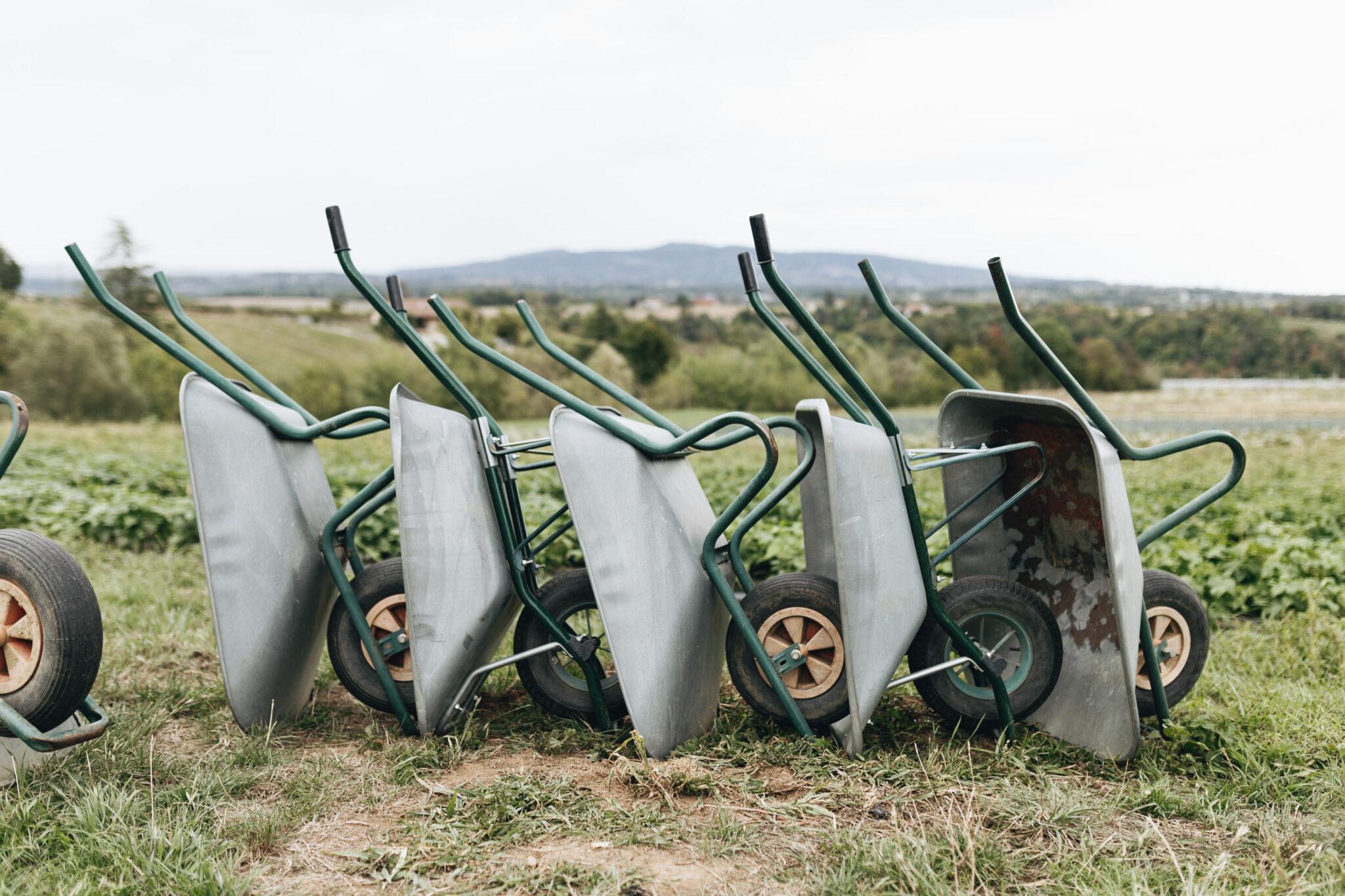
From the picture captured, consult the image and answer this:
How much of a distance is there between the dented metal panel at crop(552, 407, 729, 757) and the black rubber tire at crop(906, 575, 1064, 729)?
0.65m

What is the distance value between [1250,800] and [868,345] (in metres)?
13.4

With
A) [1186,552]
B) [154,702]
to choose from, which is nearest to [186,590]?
[154,702]

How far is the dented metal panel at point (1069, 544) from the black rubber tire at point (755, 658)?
681 millimetres

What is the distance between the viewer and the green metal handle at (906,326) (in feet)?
10.1

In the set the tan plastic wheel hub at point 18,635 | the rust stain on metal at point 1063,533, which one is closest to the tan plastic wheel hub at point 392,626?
the tan plastic wheel hub at point 18,635

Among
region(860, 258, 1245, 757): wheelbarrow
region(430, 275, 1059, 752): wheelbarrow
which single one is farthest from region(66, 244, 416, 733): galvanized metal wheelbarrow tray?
region(860, 258, 1245, 757): wheelbarrow

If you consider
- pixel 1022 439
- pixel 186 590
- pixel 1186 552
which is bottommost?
pixel 186 590

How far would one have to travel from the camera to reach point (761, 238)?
286 centimetres

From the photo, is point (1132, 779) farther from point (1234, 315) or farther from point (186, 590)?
point (1234, 315)

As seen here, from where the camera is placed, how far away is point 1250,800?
2.67 metres

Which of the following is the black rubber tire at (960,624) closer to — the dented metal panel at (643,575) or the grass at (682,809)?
the grass at (682,809)

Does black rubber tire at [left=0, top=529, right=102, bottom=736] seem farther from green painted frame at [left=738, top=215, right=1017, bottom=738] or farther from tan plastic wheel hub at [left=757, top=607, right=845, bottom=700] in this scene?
green painted frame at [left=738, top=215, right=1017, bottom=738]

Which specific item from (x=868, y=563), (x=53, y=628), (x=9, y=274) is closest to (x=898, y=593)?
(x=868, y=563)

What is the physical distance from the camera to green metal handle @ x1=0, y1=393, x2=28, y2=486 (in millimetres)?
2688
